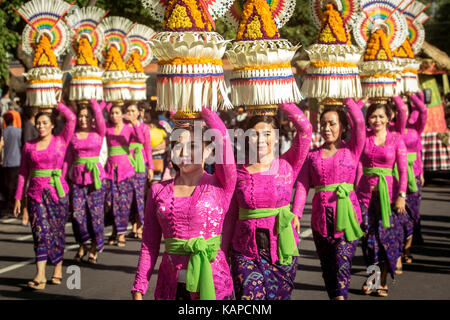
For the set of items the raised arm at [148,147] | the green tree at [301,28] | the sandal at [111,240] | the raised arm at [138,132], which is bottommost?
the sandal at [111,240]

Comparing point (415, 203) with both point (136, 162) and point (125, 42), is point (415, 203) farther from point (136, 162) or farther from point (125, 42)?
point (125, 42)

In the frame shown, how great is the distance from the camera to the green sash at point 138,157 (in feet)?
36.0

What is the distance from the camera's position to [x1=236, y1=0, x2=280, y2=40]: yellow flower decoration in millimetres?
4922

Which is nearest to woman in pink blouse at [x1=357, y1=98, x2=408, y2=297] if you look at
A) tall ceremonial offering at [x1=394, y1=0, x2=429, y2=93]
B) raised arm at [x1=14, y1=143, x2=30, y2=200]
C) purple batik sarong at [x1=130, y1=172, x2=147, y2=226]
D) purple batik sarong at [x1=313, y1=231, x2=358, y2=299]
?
purple batik sarong at [x1=313, y1=231, x2=358, y2=299]

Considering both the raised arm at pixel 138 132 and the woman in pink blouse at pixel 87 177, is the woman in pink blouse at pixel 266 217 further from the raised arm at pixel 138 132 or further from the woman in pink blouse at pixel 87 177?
the raised arm at pixel 138 132

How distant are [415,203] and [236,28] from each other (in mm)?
5326

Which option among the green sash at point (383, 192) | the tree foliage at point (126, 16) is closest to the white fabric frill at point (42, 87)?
the tree foliage at point (126, 16)

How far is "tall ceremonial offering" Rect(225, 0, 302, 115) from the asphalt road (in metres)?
3.23

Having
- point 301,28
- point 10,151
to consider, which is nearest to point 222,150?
point 10,151

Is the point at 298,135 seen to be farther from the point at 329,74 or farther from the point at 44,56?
the point at 44,56

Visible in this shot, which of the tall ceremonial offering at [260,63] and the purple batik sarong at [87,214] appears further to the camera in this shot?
the purple batik sarong at [87,214]

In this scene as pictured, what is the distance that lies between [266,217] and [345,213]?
152 cm

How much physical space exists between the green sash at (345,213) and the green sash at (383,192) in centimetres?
130

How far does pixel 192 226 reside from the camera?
4199 mm
